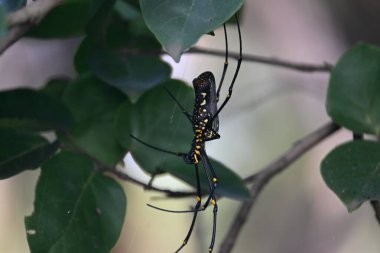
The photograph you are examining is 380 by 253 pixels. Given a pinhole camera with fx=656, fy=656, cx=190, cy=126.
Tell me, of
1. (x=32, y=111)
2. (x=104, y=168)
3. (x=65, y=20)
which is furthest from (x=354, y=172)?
(x=65, y=20)

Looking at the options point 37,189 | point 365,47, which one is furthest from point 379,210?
point 37,189

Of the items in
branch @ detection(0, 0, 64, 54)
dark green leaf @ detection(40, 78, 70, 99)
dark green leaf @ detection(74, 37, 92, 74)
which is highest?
branch @ detection(0, 0, 64, 54)

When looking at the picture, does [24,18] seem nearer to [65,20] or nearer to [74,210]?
[74,210]

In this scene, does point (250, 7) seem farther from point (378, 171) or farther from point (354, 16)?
point (378, 171)

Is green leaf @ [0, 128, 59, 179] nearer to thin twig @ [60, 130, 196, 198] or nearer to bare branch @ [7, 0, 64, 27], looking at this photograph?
thin twig @ [60, 130, 196, 198]

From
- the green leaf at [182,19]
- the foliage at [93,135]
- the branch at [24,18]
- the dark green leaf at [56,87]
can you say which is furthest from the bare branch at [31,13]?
the dark green leaf at [56,87]

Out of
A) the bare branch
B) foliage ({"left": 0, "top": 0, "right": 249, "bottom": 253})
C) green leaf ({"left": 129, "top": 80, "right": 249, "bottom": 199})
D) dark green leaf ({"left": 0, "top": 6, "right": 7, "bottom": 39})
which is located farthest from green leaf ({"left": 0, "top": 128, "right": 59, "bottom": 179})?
dark green leaf ({"left": 0, "top": 6, "right": 7, "bottom": 39})

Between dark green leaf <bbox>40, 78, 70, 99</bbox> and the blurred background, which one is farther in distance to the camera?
the blurred background
